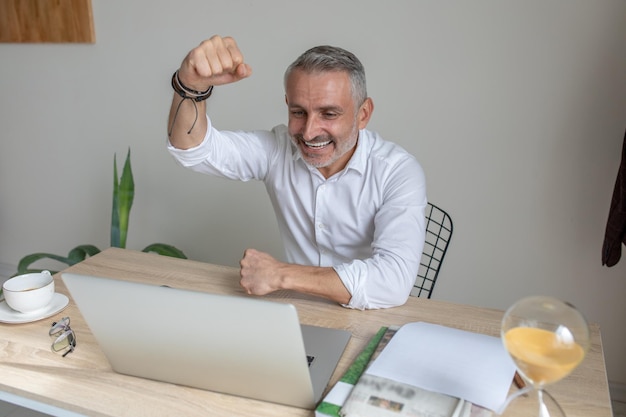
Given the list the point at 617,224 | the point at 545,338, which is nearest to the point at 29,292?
the point at 545,338

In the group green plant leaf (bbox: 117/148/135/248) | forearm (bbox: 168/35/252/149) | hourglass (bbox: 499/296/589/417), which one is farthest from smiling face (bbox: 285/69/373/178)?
green plant leaf (bbox: 117/148/135/248)

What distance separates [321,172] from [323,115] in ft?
0.73

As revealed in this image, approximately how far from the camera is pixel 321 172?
1781 millimetres

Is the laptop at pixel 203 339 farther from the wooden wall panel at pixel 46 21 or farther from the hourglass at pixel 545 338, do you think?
the wooden wall panel at pixel 46 21

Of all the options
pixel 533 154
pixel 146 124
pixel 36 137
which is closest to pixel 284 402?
pixel 533 154

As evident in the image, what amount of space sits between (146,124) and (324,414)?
234 cm

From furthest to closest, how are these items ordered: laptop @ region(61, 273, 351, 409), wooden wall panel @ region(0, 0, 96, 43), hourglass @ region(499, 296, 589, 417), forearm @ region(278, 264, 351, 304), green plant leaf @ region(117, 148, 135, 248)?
wooden wall panel @ region(0, 0, 96, 43)
green plant leaf @ region(117, 148, 135, 248)
forearm @ region(278, 264, 351, 304)
laptop @ region(61, 273, 351, 409)
hourglass @ region(499, 296, 589, 417)

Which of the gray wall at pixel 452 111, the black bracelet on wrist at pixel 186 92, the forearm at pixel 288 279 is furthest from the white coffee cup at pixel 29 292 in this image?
the gray wall at pixel 452 111

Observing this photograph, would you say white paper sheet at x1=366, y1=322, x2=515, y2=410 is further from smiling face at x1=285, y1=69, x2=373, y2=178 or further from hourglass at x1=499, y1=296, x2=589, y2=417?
smiling face at x1=285, y1=69, x2=373, y2=178

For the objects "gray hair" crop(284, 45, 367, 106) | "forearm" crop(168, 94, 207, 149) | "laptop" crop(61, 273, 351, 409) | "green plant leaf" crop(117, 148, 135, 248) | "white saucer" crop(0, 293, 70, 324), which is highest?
"gray hair" crop(284, 45, 367, 106)

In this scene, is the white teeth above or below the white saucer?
above

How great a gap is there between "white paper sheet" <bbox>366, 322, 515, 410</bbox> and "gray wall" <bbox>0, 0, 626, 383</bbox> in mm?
1295

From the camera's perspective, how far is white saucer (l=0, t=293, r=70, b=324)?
1282mm

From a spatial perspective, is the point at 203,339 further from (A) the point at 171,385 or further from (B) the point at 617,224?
(B) the point at 617,224
